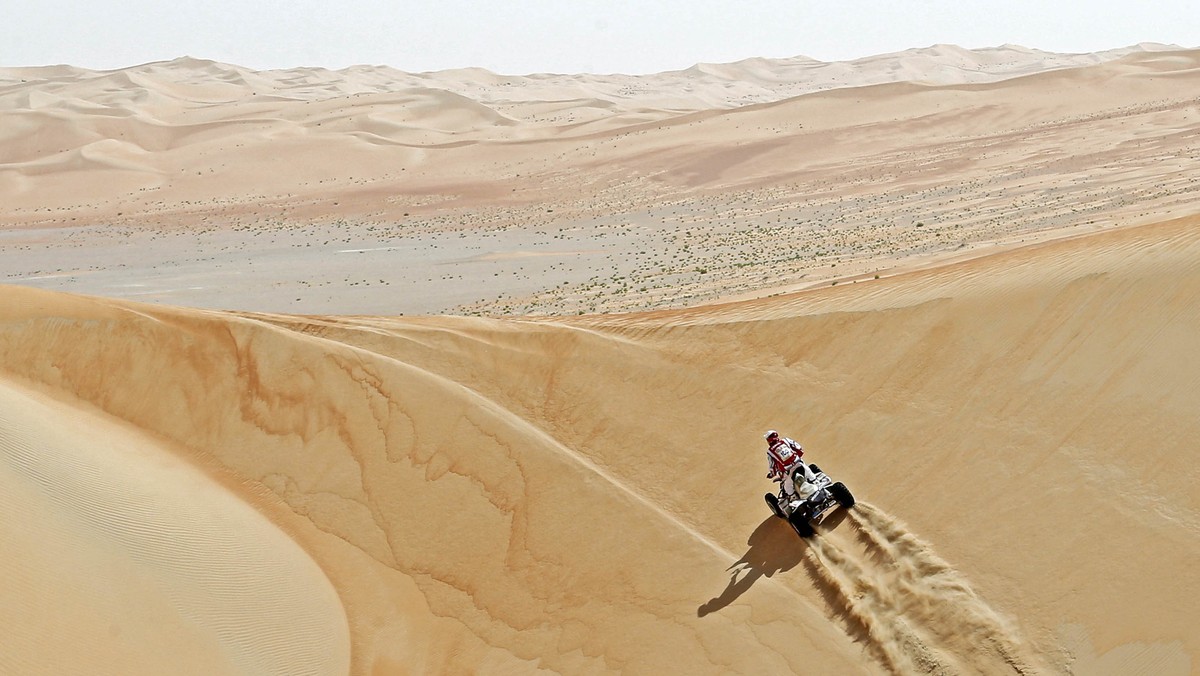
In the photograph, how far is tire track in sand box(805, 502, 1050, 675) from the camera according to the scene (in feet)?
23.8

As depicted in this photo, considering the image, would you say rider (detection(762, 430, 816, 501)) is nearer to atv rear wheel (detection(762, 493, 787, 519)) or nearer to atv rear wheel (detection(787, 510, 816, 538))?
atv rear wheel (detection(762, 493, 787, 519))

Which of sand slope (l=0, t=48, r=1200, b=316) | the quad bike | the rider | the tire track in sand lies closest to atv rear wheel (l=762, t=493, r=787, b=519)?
the quad bike

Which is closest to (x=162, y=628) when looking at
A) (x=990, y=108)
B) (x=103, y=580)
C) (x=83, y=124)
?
(x=103, y=580)

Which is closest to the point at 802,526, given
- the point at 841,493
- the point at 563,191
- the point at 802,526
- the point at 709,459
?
the point at 802,526

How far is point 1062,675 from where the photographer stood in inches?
273

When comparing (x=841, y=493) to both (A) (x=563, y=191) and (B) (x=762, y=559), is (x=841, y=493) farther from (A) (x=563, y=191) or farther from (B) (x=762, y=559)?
Result: (A) (x=563, y=191)

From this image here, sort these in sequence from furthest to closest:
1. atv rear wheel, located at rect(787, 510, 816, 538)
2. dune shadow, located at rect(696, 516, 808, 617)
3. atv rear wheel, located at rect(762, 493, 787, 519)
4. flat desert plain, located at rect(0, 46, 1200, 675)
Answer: atv rear wheel, located at rect(762, 493, 787, 519) → atv rear wheel, located at rect(787, 510, 816, 538) → dune shadow, located at rect(696, 516, 808, 617) → flat desert plain, located at rect(0, 46, 1200, 675)

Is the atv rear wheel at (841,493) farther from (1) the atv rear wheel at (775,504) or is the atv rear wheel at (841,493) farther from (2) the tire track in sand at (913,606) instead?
(1) the atv rear wheel at (775,504)

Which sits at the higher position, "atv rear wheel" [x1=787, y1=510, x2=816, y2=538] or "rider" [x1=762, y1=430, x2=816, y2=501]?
"rider" [x1=762, y1=430, x2=816, y2=501]

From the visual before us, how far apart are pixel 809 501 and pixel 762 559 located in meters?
0.69

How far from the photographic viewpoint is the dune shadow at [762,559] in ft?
27.5

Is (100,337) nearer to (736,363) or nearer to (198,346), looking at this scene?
(198,346)

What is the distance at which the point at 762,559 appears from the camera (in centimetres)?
880

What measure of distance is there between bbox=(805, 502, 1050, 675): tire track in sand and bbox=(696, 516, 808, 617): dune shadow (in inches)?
7.7
